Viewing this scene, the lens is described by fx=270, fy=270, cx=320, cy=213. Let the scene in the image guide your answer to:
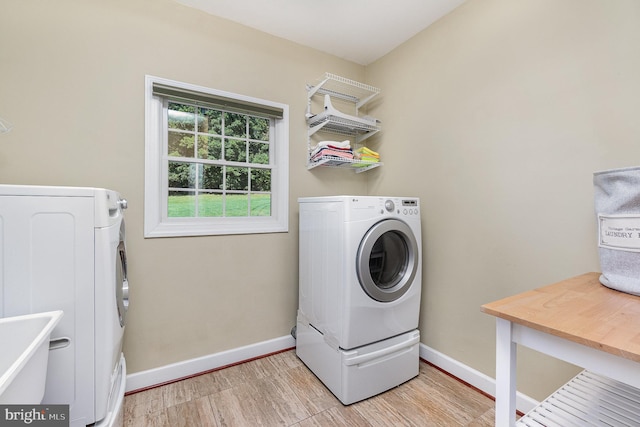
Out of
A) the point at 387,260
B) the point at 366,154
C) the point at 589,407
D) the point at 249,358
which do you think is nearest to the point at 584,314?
the point at 589,407

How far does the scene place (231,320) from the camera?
78.8 inches

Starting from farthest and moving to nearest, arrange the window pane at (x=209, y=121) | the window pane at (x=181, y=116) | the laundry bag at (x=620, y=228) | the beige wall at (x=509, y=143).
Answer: the window pane at (x=209, y=121) < the window pane at (x=181, y=116) < the beige wall at (x=509, y=143) < the laundry bag at (x=620, y=228)

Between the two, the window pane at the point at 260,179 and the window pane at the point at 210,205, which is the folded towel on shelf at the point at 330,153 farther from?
the window pane at the point at 210,205

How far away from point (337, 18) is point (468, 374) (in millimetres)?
2608

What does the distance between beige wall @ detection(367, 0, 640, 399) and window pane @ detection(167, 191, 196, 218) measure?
1665 mm

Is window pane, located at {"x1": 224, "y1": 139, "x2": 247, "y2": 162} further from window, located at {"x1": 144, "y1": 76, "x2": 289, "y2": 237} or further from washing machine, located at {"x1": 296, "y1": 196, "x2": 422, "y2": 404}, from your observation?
washing machine, located at {"x1": 296, "y1": 196, "x2": 422, "y2": 404}

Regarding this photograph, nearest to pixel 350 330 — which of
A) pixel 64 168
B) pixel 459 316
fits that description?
pixel 459 316

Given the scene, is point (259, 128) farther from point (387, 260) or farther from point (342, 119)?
point (387, 260)

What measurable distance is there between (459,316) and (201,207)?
198 cm

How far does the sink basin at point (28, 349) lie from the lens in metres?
0.68

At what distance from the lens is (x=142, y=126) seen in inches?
68.0

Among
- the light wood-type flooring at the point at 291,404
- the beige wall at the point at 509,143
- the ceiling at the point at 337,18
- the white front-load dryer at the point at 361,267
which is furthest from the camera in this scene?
the ceiling at the point at 337,18

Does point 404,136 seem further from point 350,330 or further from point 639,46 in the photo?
point 350,330

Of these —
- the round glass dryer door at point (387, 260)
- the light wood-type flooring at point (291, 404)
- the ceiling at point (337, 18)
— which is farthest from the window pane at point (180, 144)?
the light wood-type flooring at point (291, 404)
